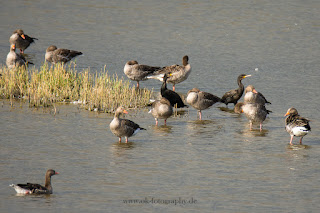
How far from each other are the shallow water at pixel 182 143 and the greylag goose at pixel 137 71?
0.92 m

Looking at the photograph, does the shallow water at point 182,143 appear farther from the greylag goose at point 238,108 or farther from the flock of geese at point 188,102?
the flock of geese at point 188,102

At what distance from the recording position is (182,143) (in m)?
18.9

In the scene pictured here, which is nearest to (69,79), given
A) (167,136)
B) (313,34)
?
(167,136)

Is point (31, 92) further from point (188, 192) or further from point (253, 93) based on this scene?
point (188, 192)

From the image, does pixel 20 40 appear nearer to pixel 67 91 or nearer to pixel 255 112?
pixel 67 91

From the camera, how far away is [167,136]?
781 inches

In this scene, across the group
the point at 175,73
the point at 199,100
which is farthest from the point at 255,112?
the point at 175,73

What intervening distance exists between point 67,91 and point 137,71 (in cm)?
407

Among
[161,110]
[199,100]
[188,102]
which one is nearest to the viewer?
[161,110]

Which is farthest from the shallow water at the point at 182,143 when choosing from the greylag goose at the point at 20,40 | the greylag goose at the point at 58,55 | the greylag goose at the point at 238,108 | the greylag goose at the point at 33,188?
the greylag goose at the point at 58,55

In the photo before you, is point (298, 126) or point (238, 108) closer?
point (298, 126)

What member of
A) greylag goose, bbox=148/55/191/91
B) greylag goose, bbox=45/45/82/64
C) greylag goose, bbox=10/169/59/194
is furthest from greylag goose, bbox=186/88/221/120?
Result: greylag goose, bbox=45/45/82/64

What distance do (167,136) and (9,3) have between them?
39.9 metres

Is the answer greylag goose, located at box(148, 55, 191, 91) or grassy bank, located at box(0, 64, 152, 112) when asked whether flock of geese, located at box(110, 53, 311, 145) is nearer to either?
greylag goose, located at box(148, 55, 191, 91)
